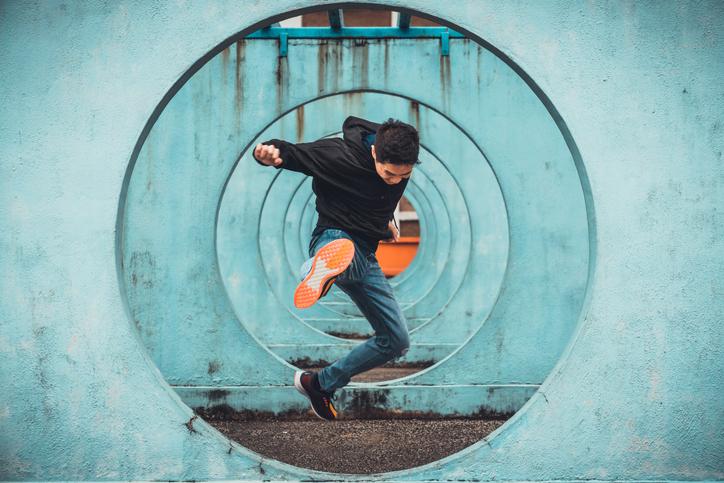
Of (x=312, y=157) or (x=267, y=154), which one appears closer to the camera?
(x=267, y=154)

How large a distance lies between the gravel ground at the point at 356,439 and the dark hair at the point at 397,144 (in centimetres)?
263

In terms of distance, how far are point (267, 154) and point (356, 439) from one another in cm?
351

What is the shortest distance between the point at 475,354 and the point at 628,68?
4356 millimetres

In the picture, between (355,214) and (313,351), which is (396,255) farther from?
(355,214)

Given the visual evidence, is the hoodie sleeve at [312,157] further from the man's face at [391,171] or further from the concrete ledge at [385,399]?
the concrete ledge at [385,399]

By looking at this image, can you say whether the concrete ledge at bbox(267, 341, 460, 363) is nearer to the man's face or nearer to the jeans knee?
the jeans knee

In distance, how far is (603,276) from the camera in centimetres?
429

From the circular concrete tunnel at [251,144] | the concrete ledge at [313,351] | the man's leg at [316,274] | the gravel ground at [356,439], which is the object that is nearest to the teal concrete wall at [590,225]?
the man's leg at [316,274]

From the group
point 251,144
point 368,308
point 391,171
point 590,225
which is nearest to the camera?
point 590,225

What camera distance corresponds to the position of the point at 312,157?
474 cm

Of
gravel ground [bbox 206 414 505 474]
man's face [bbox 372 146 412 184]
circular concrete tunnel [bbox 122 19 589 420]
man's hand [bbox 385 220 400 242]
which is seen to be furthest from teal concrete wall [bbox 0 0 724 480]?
circular concrete tunnel [bbox 122 19 589 420]

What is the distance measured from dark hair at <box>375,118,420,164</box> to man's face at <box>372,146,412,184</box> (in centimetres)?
3

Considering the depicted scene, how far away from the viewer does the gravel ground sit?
6.22m

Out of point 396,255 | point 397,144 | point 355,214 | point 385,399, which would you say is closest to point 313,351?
point 385,399
